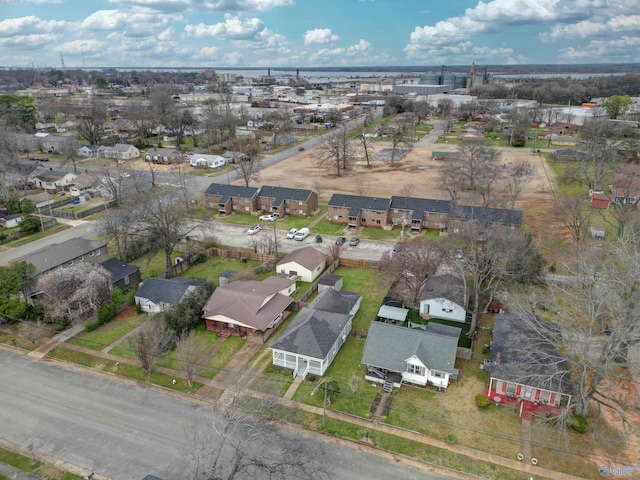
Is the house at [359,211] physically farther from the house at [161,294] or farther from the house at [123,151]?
the house at [123,151]

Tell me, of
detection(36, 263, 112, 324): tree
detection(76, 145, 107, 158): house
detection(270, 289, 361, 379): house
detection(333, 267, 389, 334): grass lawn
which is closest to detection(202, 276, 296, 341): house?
detection(270, 289, 361, 379): house

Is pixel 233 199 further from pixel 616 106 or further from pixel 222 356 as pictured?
pixel 616 106

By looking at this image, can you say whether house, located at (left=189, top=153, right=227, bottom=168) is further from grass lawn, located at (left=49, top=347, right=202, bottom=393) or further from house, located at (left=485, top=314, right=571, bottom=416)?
house, located at (left=485, top=314, right=571, bottom=416)

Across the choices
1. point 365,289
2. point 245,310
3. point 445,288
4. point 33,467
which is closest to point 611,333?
point 445,288

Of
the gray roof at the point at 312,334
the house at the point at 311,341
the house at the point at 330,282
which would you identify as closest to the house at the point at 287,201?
the house at the point at 330,282

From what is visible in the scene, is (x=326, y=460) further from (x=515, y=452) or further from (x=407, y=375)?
(x=515, y=452)
